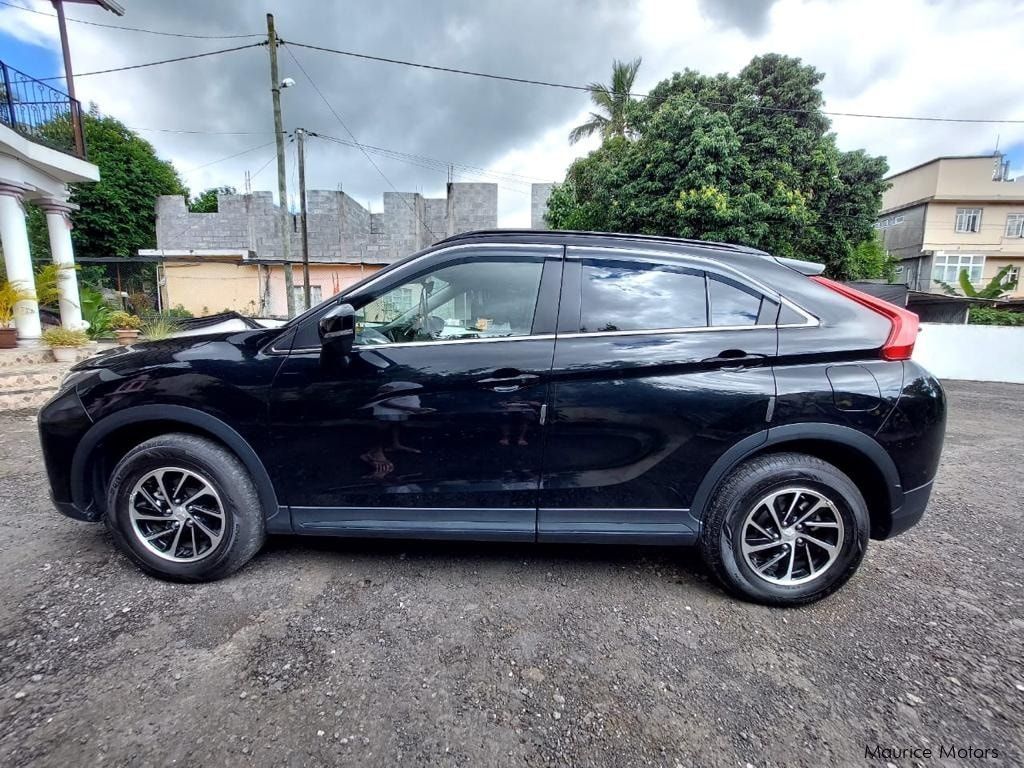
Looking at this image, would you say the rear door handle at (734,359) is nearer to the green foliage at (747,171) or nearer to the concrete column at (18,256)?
the green foliage at (747,171)

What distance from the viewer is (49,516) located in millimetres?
3174

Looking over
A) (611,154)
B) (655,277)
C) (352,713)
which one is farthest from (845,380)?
(611,154)

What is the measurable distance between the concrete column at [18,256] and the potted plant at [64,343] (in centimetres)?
69

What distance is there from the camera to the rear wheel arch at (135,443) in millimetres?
2312

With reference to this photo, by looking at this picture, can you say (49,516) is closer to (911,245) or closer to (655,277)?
(655,277)

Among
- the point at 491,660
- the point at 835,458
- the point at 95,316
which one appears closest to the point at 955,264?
the point at 835,458

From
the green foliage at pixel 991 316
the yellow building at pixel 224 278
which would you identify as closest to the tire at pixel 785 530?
the yellow building at pixel 224 278

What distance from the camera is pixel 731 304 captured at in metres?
2.30

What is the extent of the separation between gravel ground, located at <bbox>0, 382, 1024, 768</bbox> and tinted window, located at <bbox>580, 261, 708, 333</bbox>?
140 centimetres

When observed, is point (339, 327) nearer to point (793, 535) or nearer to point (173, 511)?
point (173, 511)

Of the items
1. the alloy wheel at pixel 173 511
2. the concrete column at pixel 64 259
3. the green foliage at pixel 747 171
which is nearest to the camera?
the alloy wheel at pixel 173 511

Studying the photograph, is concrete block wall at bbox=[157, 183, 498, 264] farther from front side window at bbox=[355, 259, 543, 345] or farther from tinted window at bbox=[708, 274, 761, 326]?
tinted window at bbox=[708, 274, 761, 326]

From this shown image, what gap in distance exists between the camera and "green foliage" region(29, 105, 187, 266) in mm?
20750

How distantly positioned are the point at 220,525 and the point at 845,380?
126 inches
